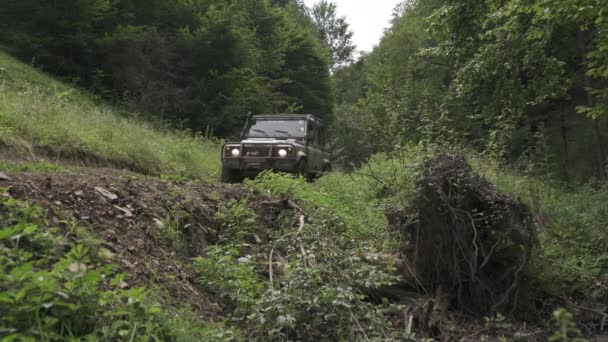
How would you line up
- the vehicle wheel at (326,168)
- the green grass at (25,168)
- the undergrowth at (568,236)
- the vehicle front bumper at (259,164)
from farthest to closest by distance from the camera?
the vehicle wheel at (326,168), the vehicle front bumper at (259,164), the undergrowth at (568,236), the green grass at (25,168)

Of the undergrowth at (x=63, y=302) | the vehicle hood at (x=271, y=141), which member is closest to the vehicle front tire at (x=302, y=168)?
the vehicle hood at (x=271, y=141)

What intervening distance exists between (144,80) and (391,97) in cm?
836

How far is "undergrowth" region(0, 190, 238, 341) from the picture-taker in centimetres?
310

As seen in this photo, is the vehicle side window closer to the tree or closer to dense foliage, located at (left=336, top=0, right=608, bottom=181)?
dense foliage, located at (left=336, top=0, right=608, bottom=181)

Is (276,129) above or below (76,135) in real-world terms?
above

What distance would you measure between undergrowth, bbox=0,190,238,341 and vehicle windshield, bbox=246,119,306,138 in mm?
8723

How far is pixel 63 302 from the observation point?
10.6 ft

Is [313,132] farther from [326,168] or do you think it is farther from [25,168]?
[25,168]

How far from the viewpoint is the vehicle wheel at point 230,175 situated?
11.5m

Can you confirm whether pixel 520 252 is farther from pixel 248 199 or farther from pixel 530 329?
pixel 248 199

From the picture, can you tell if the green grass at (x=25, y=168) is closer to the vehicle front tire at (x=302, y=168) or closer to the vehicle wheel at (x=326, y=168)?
the vehicle front tire at (x=302, y=168)

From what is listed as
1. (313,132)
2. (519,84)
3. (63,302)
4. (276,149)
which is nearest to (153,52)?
(313,132)

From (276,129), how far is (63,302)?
395 inches

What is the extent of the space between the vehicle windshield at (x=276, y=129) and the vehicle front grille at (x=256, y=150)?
4.59 feet
